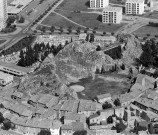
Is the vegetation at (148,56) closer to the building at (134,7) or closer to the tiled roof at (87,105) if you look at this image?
the tiled roof at (87,105)

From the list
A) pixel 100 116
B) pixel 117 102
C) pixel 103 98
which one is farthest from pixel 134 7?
pixel 100 116

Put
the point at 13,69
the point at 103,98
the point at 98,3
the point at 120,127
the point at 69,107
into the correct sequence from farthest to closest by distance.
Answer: the point at 98,3
the point at 13,69
the point at 103,98
the point at 69,107
the point at 120,127

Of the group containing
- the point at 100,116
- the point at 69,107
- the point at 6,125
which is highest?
the point at 69,107

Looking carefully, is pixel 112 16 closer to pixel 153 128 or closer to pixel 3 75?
pixel 3 75

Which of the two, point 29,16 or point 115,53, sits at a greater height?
point 115,53

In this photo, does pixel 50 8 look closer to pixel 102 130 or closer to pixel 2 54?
pixel 2 54

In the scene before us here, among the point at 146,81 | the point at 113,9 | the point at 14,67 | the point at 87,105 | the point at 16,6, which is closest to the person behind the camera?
the point at 87,105

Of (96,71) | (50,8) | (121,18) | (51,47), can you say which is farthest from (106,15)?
(96,71)
